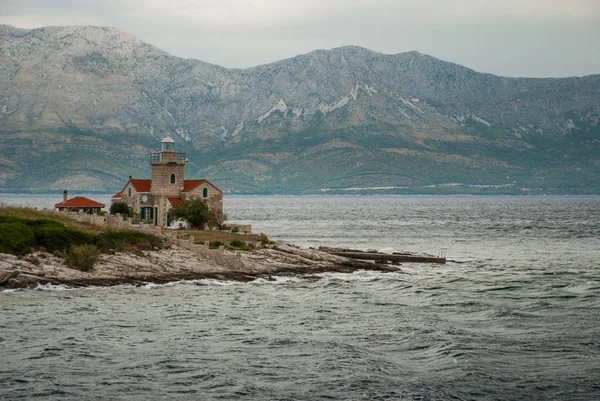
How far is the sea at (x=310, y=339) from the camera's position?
28.5 m

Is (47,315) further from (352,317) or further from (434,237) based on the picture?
(434,237)

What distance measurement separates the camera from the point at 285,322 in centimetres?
4056

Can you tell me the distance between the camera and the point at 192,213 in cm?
8119

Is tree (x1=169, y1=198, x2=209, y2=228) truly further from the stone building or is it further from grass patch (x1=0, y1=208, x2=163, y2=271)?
grass patch (x1=0, y1=208, x2=163, y2=271)

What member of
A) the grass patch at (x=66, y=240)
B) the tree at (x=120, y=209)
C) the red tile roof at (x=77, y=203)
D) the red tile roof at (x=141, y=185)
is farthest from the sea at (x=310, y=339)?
the tree at (x=120, y=209)

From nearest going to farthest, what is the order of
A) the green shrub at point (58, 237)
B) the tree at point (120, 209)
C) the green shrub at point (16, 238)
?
the green shrub at point (16, 238) < the green shrub at point (58, 237) < the tree at point (120, 209)

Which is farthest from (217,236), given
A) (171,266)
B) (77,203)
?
(77,203)

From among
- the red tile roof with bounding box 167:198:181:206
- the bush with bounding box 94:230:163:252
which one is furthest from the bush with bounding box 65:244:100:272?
the red tile roof with bounding box 167:198:181:206

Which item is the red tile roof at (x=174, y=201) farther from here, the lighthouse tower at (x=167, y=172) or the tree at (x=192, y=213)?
the tree at (x=192, y=213)

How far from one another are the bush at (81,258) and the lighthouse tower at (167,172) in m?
31.8

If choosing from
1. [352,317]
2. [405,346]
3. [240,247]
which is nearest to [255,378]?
[405,346]

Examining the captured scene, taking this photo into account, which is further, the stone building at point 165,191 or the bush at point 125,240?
the stone building at point 165,191

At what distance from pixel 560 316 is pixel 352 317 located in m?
10.6

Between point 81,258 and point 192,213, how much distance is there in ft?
94.9
